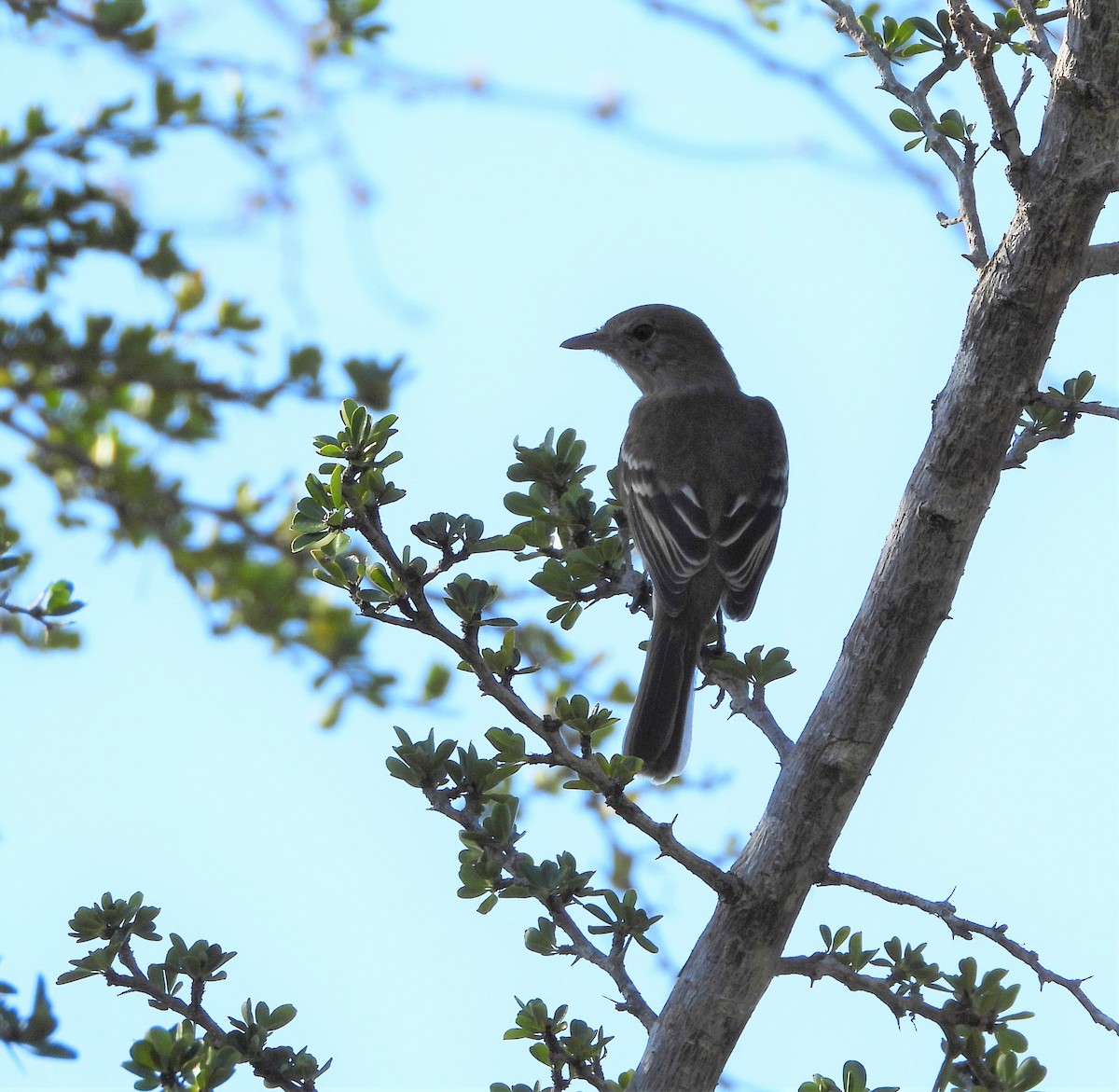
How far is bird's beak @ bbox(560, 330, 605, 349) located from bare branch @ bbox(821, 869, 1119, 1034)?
5243 millimetres

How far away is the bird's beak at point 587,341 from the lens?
800 cm

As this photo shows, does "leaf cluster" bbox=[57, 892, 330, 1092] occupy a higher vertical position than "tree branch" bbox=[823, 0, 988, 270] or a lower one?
lower

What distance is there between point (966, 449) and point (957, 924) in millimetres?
1048

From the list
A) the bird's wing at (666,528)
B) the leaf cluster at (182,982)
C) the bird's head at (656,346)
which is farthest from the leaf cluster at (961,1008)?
the bird's head at (656,346)

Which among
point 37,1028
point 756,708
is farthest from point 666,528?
point 37,1028

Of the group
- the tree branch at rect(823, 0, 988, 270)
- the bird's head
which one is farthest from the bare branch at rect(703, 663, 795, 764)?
the bird's head

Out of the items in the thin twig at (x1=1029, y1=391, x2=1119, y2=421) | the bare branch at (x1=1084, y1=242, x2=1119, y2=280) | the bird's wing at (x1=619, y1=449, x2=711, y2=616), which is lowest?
the thin twig at (x1=1029, y1=391, x2=1119, y2=421)

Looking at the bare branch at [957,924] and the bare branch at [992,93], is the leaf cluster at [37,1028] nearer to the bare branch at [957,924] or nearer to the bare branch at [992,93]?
the bare branch at [957,924]

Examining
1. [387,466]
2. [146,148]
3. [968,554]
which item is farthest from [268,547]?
[968,554]

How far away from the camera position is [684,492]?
625cm

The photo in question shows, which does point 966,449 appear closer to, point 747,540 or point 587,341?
point 747,540

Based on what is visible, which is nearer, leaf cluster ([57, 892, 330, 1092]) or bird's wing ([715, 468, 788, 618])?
leaf cluster ([57, 892, 330, 1092])

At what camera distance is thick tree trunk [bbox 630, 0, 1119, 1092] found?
3.16 metres

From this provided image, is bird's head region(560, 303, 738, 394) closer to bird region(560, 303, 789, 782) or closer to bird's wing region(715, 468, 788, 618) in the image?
bird region(560, 303, 789, 782)
